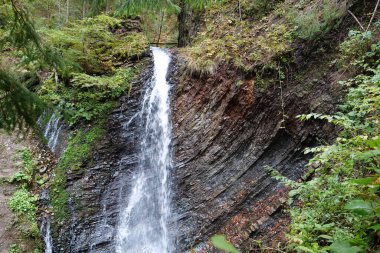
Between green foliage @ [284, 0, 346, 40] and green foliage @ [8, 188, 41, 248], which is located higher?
green foliage @ [284, 0, 346, 40]

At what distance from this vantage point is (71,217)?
273 inches

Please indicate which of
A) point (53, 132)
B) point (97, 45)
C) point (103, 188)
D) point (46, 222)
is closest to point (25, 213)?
point (46, 222)

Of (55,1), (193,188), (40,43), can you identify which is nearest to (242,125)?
(193,188)

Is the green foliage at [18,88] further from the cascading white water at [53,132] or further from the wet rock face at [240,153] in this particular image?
the cascading white water at [53,132]

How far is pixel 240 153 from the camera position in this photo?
686 cm

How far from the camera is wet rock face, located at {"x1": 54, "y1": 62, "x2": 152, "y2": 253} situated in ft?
22.0

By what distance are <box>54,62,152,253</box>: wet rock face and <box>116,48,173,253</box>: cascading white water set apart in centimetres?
26

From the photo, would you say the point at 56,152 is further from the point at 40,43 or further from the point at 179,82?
the point at 40,43

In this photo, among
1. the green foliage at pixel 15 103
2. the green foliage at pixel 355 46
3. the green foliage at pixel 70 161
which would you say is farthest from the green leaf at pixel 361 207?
the green foliage at pixel 70 161

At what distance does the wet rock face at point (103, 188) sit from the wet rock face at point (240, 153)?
4.87ft

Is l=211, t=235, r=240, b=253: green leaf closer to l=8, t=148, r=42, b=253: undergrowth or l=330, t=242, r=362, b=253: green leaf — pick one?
l=330, t=242, r=362, b=253: green leaf

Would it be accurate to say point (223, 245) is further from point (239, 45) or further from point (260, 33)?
point (260, 33)

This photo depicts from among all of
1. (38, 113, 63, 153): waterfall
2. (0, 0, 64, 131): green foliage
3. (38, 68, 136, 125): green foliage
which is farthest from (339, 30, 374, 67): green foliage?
(38, 113, 63, 153): waterfall

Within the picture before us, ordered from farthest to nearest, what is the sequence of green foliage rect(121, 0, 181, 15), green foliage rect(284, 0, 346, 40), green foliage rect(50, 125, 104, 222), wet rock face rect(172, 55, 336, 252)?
green foliage rect(50, 125, 104, 222), green foliage rect(284, 0, 346, 40), wet rock face rect(172, 55, 336, 252), green foliage rect(121, 0, 181, 15)
